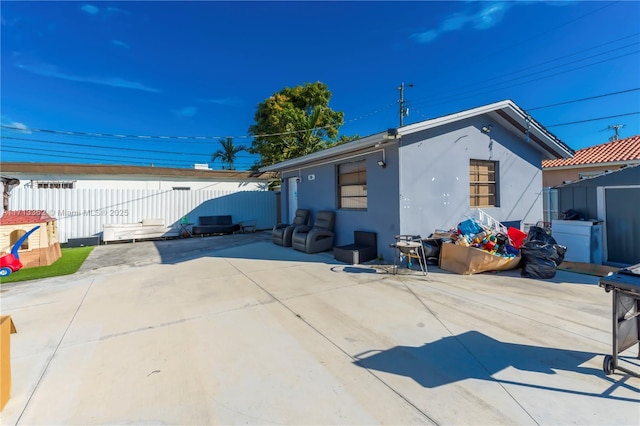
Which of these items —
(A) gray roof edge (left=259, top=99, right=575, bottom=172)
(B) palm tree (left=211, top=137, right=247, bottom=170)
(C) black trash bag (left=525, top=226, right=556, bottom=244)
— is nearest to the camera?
(C) black trash bag (left=525, top=226, right=556, bottom=244)

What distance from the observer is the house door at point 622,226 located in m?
5.41

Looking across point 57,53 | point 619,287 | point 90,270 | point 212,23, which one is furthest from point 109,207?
point 619,287

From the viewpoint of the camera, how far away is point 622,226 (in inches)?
220

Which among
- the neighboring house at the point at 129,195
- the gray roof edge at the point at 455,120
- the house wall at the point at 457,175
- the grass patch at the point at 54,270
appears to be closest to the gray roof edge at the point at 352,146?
the gray roof edge at the point at 455,120

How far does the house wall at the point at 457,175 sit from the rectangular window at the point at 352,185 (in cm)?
147

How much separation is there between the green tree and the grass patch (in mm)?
10616

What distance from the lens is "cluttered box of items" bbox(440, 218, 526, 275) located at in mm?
5566

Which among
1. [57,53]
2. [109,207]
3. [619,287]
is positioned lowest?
[619,287]

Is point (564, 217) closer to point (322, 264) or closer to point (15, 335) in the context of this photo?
point (322, 264)

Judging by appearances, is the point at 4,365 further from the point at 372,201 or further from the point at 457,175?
the point at 457,175

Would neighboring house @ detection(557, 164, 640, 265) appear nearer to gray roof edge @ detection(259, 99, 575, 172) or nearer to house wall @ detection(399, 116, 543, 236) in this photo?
house wall @ detection(399, 116, 543, 236)

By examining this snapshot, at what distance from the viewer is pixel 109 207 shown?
11.3 m

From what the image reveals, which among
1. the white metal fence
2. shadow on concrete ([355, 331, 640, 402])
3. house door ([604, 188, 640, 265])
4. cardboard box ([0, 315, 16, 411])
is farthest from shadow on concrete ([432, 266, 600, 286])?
the white metal fence

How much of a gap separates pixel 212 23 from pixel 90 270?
952cm
